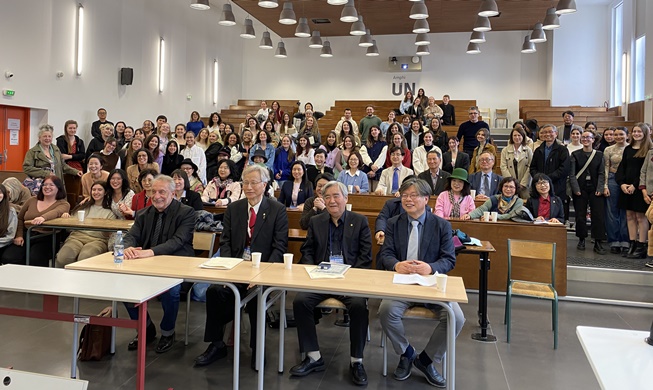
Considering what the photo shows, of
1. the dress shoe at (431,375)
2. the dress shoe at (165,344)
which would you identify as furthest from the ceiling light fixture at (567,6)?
the dress shoe at (165,344)

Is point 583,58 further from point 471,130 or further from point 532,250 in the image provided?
point 532,250

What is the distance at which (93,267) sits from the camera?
10.5ft

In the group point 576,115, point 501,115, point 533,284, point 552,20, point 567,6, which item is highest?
point 552,20

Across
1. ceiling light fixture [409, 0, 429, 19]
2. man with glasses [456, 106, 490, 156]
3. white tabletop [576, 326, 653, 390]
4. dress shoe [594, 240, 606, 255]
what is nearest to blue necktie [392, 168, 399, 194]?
man with glasses [456, 106, 490, 156]

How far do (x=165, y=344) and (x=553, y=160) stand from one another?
18.3ft

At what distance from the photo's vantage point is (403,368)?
3.38 m

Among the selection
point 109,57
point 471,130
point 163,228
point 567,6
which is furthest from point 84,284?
point 109,57

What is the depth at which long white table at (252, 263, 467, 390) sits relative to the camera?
2.70 meters

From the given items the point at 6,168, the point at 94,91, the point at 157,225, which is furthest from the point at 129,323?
the point at 94,91

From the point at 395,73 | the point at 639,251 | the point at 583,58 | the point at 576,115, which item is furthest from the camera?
the point at 395,73

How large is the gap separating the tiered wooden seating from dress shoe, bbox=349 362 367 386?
1055cm

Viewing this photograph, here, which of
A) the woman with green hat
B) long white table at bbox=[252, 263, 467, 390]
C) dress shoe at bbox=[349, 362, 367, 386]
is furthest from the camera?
the woman with green hat

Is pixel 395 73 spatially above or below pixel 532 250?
above

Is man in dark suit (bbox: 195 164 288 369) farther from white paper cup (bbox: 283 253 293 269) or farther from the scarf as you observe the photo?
the scarf
